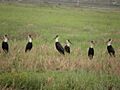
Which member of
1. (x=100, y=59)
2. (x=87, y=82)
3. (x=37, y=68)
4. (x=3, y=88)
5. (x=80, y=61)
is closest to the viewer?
(x=3, y=88)

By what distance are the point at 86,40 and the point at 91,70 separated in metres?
5.81

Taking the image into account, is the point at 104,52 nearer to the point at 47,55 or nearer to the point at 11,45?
the point at 47,55

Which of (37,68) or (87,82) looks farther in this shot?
(37,68)

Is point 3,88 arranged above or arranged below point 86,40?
above

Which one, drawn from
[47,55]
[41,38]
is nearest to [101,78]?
[47,55]

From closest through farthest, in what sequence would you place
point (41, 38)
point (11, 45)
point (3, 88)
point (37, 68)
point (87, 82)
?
point (3, 88)
point (87, 82)
point (37, 68)
point (11, 45)
point (41, 38)

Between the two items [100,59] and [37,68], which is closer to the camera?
[37,68]

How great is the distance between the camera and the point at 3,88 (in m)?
7.09

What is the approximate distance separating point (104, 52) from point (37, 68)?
3.41 metres

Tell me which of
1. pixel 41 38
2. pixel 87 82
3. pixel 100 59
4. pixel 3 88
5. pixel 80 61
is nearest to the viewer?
pixel 3 88

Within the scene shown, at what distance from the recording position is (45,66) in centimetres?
909

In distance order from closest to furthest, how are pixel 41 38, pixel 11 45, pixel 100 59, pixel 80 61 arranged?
pixel 80 61 → pixel 100 59 → pixel 11 45 → pixel 41 38

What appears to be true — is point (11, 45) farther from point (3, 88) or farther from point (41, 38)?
point (3, 88)

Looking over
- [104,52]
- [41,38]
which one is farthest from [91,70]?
[41,38]
